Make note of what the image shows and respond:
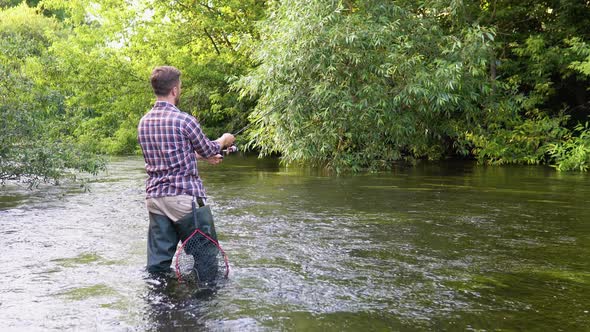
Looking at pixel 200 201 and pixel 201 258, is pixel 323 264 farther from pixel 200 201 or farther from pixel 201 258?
pixel 200 201

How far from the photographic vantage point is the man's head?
4711mm

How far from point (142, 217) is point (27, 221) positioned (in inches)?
55.7

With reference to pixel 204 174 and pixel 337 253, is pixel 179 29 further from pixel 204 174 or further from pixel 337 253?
pixel 337 253

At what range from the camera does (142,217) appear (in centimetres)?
829

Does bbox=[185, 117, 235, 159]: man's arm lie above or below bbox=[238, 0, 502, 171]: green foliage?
below

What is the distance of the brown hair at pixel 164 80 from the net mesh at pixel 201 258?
3.58 ft

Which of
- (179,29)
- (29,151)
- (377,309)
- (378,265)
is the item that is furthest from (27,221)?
(179,29)

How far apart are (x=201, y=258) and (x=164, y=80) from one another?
1.38 metres

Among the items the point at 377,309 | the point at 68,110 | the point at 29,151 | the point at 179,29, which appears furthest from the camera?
the point at 179,29

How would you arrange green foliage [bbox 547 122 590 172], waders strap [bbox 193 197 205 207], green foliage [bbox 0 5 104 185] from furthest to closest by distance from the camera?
green foliage [bbox 547 122 590 172], green foliage [bbox 0 5 104 185], waders strap [bbox 193 197 205 207]

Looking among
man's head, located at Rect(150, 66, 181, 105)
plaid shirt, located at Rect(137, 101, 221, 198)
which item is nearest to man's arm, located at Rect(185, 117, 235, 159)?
plaid shirt, located at Rect(137, 101, 221, 198)

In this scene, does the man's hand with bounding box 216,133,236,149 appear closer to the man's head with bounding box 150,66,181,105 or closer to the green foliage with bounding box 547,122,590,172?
the man's head with bounding box 150,66,181,105

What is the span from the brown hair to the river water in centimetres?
148

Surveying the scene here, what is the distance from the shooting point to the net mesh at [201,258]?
4754 mm
